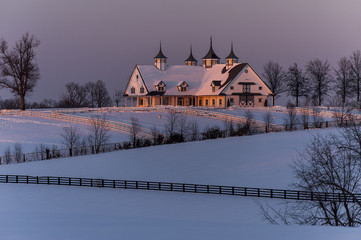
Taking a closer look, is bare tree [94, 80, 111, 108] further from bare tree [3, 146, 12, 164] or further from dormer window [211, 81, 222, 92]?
bare tree [3, 146, 12, 164]

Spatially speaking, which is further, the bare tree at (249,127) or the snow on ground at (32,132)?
the bare tree at (249,127)

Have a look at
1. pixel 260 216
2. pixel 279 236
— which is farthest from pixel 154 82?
pixel 279 236

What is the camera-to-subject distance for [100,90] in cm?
14600

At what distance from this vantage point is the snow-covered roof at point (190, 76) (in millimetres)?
84438

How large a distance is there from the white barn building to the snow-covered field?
26070 mm

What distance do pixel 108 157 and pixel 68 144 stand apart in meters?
8.88

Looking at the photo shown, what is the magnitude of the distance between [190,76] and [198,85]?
3671mm

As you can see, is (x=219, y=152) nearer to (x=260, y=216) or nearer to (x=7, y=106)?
(x=260, y=216)

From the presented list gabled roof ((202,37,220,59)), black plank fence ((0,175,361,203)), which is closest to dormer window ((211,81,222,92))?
gabled roof ((202,37,220,59))

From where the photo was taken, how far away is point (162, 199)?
30422 mm

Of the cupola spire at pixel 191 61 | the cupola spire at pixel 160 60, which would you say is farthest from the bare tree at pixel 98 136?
the cupola spire at pixel 191 61

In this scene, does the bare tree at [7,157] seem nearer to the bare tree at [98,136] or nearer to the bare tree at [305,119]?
the bare tree at [98,136]

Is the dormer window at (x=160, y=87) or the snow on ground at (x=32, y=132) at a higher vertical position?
the dormer window at (x=160, y=87)

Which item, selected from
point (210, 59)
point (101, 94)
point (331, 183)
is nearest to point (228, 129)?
point (210, 59)
